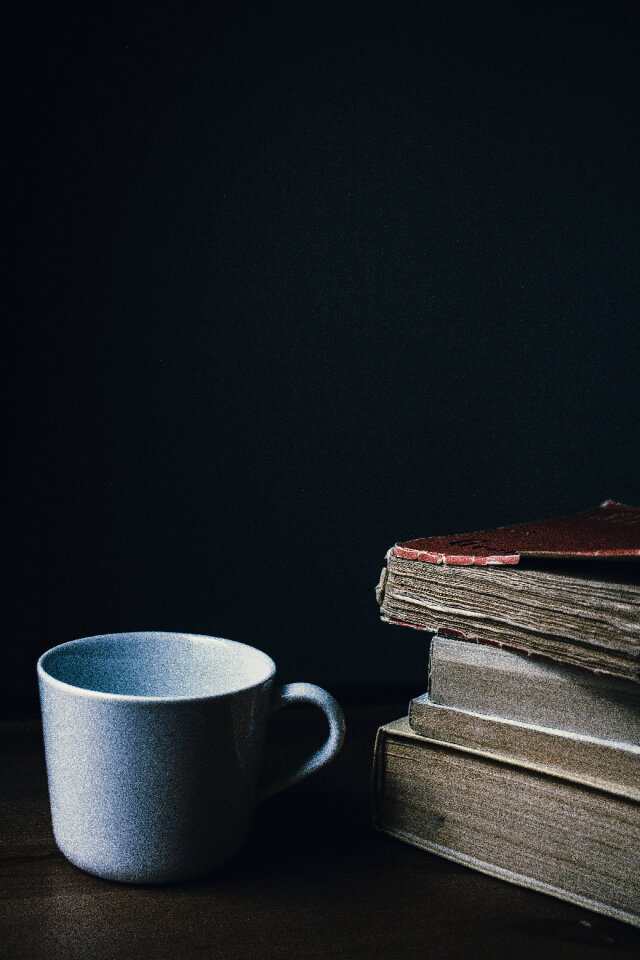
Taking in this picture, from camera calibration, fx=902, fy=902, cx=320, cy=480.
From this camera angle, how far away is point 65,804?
481 millimetres

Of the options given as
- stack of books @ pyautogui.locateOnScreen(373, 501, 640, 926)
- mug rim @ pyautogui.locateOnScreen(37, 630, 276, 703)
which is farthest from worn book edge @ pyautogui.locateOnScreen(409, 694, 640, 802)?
mug rim @ pyautogui.locateOnScreen(37, 630, 276, 703)

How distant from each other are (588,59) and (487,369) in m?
0.29

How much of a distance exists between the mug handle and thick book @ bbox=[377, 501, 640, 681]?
6 centimetres

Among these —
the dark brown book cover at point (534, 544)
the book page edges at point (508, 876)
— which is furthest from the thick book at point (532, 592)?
the book page edges at point (508, 876)

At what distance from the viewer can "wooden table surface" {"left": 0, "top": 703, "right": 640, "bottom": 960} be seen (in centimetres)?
44

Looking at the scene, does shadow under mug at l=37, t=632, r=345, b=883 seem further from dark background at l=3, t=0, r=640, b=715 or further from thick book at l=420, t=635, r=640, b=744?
dark background at l=3, t=0, r=640, b=715

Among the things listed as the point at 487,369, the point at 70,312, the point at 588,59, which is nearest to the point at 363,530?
the point at 487,369

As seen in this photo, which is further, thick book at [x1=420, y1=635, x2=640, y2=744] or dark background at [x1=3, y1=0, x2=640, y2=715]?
dark background at [x1=3, y1=0, x2=640, y2=715]

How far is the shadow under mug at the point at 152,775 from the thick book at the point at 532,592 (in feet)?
0.32

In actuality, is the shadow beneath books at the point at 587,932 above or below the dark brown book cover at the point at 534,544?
below

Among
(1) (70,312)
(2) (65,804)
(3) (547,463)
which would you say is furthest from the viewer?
(3) (547,463)

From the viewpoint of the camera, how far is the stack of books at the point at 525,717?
464 millimetres

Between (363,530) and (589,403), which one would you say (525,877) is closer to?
(363,530)

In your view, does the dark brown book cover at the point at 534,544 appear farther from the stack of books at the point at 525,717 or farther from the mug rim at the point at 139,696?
the mug rim at the point at 139,696
